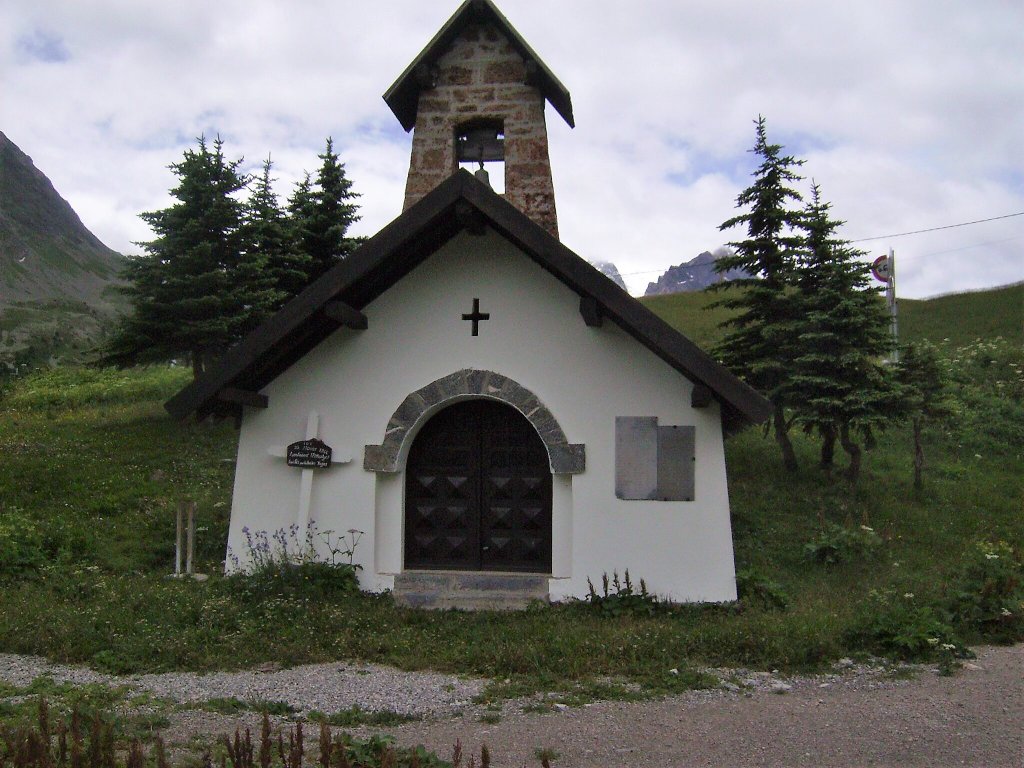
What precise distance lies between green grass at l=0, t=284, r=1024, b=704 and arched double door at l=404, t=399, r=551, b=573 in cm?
82

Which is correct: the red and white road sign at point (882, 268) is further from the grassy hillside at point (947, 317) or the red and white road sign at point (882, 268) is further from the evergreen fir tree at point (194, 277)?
the evergreen fir tree at point (194, 277)

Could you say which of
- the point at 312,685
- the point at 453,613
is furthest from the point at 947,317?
the point at 312,685

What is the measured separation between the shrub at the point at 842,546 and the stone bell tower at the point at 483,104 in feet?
16.4

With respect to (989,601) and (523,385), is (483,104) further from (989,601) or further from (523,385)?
(989,601)

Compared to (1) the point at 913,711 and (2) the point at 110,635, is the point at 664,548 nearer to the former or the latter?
(1) the point at 913,711

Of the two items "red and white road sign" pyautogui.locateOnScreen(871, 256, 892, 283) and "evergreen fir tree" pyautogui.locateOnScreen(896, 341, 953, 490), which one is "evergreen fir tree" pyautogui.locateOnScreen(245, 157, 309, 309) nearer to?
"evergreen fir tree" pyautogui.locateOnScreen(896, 341, 953, 490)

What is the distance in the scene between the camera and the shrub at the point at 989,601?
7.70 metres

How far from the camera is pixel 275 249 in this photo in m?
18.0

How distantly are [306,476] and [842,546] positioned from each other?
6.46 meters

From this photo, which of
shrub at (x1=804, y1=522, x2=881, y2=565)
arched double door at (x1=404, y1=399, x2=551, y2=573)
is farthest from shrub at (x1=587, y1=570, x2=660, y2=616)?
shrub at (x1=804, y1=522, x2=881, y2=565)

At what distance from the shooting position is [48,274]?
81.4 meters

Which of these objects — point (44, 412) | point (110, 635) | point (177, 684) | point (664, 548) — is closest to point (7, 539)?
point (110, 635)

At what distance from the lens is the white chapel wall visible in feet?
26.5

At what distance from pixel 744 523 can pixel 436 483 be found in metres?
5.08
